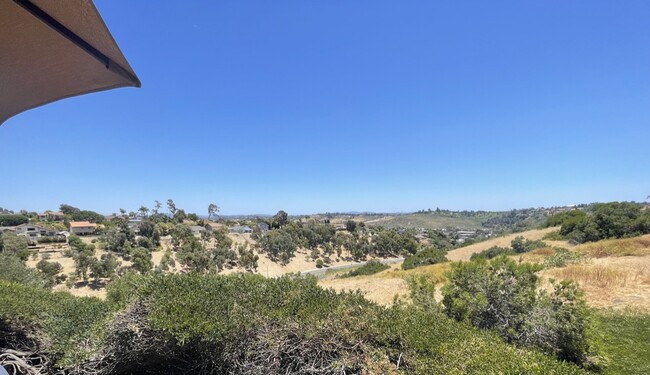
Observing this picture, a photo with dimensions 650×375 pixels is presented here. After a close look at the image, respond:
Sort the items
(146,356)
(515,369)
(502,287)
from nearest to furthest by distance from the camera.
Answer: (515,369)
(146,356)
(502,287)

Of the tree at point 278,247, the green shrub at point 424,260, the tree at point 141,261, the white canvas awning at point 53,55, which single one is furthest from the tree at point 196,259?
the white canvas awning at point 53,55

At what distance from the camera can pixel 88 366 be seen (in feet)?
13.0

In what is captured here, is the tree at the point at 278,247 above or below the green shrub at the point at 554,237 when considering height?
below

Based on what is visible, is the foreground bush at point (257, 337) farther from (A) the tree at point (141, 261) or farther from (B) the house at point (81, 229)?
(B) the house at point (81, 229)

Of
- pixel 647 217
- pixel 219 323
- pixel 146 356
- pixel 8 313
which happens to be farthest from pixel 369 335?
pixel 647 217

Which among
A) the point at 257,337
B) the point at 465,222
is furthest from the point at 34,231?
the point at 465,222

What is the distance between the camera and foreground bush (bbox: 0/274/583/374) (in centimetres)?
324

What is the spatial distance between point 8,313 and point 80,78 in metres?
5.14

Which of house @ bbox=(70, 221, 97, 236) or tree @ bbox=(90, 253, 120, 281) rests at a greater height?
house @ bbox=(70, 221, 97, 236)

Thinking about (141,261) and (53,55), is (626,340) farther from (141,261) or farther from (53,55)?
(141,261)

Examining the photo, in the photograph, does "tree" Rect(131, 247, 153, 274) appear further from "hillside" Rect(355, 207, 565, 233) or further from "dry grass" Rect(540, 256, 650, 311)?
"hillside" Rect(355, 207, 565, 233)

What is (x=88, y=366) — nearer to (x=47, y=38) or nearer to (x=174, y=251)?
(x=47, y=38)

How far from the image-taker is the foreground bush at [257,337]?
3236 mm

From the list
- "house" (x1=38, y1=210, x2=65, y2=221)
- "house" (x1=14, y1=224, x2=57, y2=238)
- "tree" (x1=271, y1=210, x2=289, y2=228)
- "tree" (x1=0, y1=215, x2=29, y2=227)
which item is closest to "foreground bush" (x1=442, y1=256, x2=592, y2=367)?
"house" (x1=14, y1=224, x2=57, y2=238)
